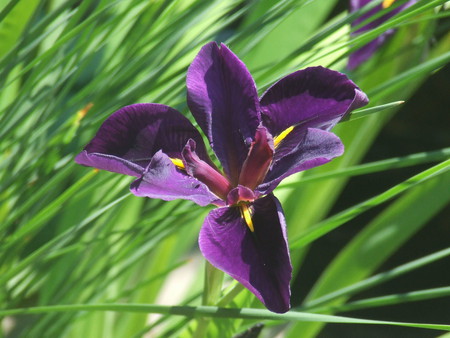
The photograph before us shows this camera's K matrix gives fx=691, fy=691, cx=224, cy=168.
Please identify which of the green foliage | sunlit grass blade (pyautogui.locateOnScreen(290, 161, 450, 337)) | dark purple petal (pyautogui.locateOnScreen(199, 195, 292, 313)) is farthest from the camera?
sunlit grass blade (pyautogui.locateOnScreen(290, 161, 450, 337))

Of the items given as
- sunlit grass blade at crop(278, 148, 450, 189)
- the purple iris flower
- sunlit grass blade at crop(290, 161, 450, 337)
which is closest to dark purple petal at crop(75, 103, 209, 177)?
the purple iris flower

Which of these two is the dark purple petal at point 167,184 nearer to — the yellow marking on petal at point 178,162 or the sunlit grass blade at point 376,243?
the yellow marking on petal at point 178,162

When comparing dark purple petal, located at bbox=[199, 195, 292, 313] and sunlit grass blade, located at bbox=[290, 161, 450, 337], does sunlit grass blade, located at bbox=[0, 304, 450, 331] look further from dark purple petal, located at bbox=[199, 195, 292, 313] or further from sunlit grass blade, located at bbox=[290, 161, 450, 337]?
sunlit grass blade, located at bbox=[290, 161, 450, 337]

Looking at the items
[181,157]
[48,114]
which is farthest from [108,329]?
[181,157]

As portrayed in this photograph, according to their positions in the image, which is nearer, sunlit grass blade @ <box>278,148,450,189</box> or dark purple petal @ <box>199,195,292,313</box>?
dark purple petal @ <box>199,195,292,313</box>

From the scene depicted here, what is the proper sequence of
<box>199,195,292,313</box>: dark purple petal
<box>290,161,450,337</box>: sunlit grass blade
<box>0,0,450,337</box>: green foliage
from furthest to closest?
<box>290,161,450,337</box>: sunlit grass blade < <box>0,0,450,337</box>: green foliage < <box>199,195,292,313</box>: dark purple petal

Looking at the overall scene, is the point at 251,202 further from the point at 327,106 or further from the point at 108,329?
the point at 108,329
